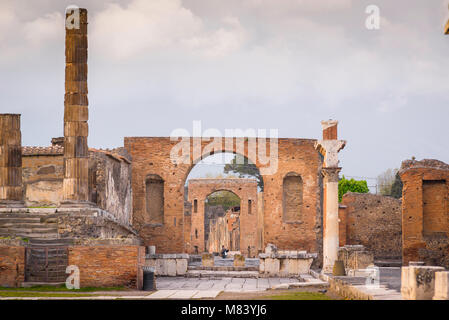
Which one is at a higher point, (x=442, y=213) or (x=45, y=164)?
(x=45, y=164)

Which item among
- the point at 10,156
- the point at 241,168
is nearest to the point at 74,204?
the point at 10,156

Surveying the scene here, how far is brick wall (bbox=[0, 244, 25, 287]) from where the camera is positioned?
14.7 m

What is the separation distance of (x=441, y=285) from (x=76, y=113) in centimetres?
1350

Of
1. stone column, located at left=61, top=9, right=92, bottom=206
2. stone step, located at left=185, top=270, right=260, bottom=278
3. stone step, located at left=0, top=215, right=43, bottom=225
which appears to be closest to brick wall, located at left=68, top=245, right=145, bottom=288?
stone step, located at left=0, top=215, right=43, bottom=225

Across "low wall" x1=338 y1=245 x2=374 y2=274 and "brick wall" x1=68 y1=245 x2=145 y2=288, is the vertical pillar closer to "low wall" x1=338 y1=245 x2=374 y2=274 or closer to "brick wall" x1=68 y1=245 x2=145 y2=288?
"low wall" x1=338 y1=245 x2=374 y2=274

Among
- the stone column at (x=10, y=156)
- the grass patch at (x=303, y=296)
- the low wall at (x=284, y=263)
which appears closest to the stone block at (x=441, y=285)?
the grass patch at (x=303, y=296)

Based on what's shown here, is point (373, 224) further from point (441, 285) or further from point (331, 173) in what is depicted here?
point (441, 285)

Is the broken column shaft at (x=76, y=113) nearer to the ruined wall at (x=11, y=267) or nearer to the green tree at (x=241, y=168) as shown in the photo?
the ruined wall at (x=11, y=267)

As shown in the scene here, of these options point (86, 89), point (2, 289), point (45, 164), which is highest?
point (86, 89)

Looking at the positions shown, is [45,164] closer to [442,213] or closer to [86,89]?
[86,89]

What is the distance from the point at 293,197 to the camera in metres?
27.2

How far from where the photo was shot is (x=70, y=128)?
20016 millimetres
